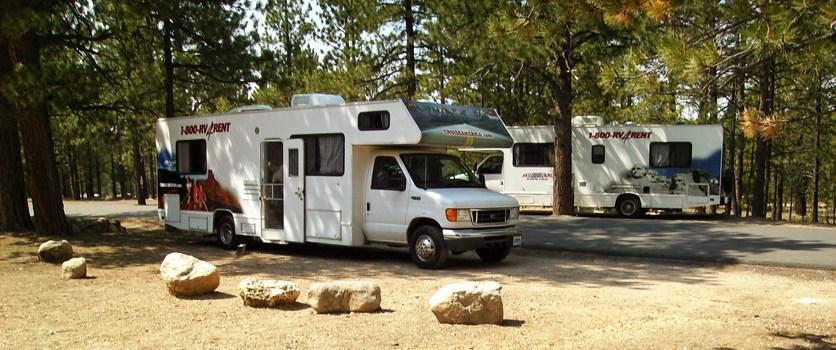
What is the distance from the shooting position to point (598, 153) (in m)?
21.1

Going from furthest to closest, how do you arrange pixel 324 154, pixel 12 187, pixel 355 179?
pixel 12 187 < pixel 324 154 < pixel 355 179

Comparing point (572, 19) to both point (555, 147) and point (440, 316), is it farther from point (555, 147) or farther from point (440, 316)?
point (555, 147)

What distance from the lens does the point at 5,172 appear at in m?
14.4

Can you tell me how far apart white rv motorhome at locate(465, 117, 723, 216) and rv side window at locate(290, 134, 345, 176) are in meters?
11.0

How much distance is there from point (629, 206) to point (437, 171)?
37.2 feet

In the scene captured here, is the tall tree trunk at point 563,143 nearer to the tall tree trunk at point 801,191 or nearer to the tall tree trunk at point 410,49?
the tall tree trunk at point 410,49

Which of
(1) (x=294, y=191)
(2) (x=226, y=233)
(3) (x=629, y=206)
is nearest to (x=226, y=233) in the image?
(2) (x=226, y=233)

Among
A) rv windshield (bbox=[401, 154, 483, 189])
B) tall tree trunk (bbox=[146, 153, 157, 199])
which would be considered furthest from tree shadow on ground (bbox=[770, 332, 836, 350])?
tall tree trunk (bbox=[146, 153, 157, 199])

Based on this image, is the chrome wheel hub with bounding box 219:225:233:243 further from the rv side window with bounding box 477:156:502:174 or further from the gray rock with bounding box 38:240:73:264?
the rv side window with bounding box 477:156:502:174

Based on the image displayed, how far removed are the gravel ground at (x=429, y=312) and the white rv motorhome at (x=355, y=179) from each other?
58 cm

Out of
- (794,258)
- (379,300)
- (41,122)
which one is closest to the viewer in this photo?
(379,300)

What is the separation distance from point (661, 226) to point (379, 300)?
10886 mm

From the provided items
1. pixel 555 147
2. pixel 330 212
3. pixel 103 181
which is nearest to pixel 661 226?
pixel 555 147

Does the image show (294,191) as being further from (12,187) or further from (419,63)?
(419,63)
